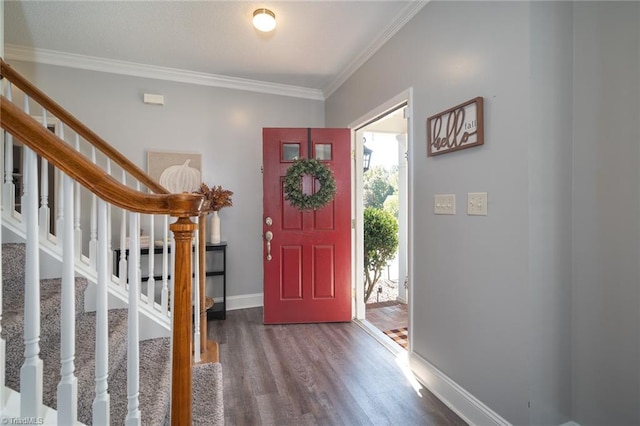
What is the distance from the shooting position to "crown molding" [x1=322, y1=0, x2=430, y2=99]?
6.57ft

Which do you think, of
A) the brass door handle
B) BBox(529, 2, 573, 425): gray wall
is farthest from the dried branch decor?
BBox(529, 2, 573, 425): gray wall

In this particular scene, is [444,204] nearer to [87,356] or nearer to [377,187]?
[87,356]

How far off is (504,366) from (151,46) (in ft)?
11.6

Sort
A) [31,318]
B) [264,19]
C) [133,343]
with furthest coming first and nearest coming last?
[264,19] < [133,343] < [31,318]

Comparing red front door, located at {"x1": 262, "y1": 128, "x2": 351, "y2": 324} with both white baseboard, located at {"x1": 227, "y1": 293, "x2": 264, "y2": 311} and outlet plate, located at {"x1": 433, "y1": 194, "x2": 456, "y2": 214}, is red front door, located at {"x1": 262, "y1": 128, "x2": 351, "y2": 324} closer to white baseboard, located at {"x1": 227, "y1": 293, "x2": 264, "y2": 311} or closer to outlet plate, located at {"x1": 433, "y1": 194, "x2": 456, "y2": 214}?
white baseboard, located at {"x1": 227, "y1": 293, "x2": 264, "y2": 311}

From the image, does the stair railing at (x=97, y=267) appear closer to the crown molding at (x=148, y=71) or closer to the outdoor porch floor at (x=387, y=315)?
the outdoor porch floor at (x=387, y=315)

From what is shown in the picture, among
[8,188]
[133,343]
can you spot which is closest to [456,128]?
[133,343]

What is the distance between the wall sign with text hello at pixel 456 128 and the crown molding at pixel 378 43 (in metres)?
0.81

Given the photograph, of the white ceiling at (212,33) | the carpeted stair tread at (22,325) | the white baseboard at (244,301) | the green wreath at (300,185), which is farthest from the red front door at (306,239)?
the carpeted stair tread at (22,325)

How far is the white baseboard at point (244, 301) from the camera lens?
3273mm

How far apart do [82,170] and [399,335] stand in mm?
2725

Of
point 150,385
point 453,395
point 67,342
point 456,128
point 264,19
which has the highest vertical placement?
point 264,19

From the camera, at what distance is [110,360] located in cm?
141

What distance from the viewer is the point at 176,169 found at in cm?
306
